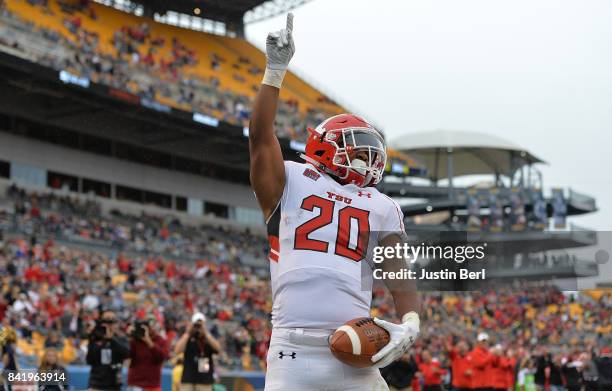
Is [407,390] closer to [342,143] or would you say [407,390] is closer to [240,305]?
[342,143]

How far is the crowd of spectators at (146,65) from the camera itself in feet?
91.9

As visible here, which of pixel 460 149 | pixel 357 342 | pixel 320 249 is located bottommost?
pixel 357 342

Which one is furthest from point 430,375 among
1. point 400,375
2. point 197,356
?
point 197,356

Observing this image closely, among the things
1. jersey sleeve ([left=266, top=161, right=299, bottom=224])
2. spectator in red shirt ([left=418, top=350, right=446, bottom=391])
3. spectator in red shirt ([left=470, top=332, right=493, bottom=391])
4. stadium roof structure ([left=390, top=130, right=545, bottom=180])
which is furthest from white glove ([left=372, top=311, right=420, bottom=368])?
stadium roof structure ([left=390, top=130, right=545, bottom=180])

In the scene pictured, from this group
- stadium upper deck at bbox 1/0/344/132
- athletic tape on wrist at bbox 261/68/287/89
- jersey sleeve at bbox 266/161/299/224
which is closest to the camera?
athletic tape on wrist at bbox 261/68/287/89

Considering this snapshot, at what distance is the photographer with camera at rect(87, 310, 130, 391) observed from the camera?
33.9ft

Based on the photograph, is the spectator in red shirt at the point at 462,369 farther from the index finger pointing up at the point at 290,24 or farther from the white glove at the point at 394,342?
the index finger pointing up at the point at 290,24

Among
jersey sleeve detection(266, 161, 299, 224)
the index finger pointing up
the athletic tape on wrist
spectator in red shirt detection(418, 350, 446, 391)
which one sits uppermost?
the index finger pointing up

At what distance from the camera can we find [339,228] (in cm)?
386

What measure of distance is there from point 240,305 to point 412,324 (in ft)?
73.7

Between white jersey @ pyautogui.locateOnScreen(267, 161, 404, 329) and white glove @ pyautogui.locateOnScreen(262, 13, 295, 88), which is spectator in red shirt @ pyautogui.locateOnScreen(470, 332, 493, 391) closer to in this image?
white jersey @ pyautogui.locateOnScreen(267, 161, 404, 329)

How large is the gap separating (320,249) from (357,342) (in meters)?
0.47

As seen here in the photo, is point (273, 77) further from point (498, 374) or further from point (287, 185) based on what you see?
point (498, 374)

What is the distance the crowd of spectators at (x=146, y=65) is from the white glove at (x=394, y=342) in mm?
24031
